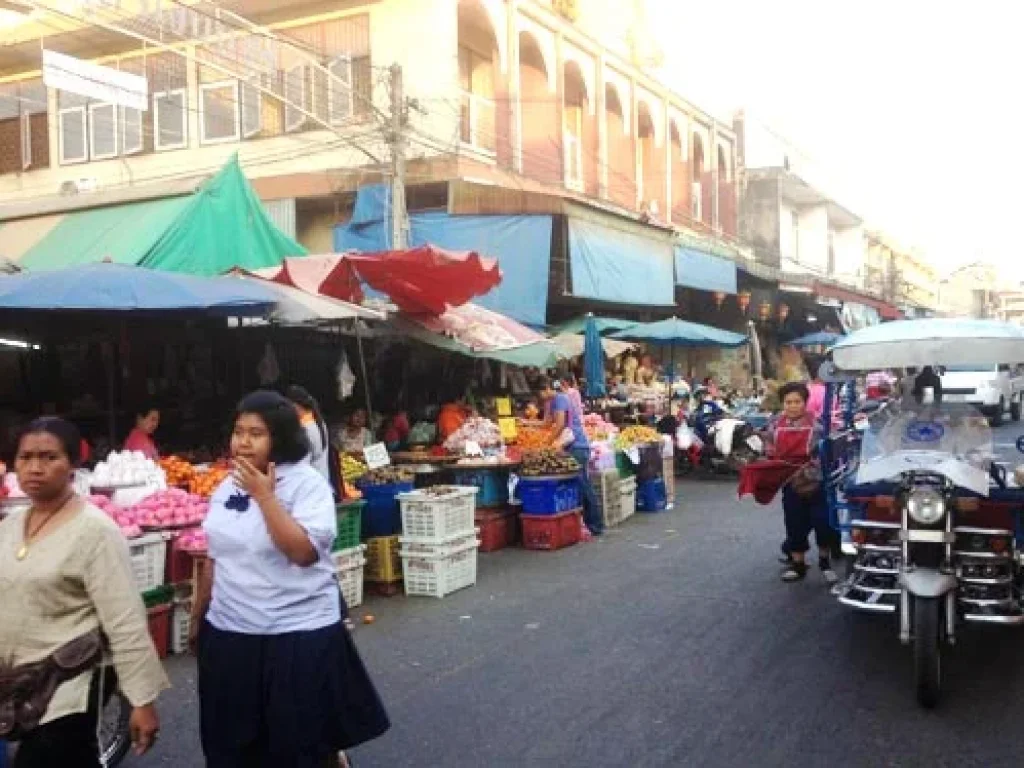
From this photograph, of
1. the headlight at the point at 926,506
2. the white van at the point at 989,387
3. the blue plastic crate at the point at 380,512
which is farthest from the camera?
the white van at the point at 989,387

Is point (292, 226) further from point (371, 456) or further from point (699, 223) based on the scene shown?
point (699, 223)

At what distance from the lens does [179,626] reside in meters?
6.63

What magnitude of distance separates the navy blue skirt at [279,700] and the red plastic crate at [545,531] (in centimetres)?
688

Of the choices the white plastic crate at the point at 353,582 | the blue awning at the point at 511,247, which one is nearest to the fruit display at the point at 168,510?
the white plastic crate at the point at 353,582

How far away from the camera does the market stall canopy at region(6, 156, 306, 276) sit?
12.1 m

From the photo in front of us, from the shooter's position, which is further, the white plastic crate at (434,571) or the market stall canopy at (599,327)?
the market stall canopy at (599,327)

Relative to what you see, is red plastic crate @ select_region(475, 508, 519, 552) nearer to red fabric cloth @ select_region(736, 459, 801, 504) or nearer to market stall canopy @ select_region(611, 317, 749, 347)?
red fabric cloth @ select_region(736, 459, 801, 504)

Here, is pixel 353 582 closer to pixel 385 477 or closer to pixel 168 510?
pixel 385 477

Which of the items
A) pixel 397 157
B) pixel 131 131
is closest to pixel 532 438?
pixel 397 157

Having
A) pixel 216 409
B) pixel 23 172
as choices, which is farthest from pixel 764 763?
pixel 23 172

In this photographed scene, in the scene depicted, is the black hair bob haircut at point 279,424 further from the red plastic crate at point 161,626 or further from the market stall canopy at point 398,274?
the market stall canopy at point 398,274

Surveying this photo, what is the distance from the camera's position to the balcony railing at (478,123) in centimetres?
1847

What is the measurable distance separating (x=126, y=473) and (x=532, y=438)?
5684 mm

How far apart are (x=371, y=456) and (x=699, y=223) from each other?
21.0 meters
